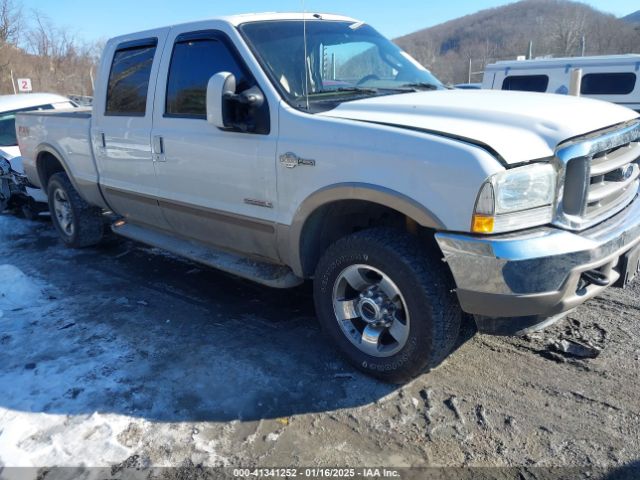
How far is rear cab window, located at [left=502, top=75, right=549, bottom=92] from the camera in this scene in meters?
12.4

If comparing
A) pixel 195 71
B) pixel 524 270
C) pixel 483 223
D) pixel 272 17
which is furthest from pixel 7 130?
pixel 524 270

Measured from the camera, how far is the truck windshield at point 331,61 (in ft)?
11.4

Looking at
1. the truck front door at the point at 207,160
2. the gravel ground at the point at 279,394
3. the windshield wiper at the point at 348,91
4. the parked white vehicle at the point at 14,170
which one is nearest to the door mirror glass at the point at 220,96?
the truck front door at the point at 207,160

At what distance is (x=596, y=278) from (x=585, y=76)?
1118 centimetres

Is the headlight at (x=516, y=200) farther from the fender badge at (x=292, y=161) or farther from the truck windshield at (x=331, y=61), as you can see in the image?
the truck windshield at (x=331, y=61)

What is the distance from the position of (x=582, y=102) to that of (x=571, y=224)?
3.52 ft

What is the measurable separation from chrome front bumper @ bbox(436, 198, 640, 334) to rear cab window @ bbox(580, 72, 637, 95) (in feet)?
35.7

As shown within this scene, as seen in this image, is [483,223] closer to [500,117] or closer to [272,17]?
[500,117]

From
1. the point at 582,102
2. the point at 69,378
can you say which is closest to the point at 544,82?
the point at 582,102

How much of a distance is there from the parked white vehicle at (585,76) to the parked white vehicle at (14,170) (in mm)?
10178

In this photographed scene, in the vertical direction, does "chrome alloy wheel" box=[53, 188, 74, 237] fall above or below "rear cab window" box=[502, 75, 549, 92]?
below

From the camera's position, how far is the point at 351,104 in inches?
127

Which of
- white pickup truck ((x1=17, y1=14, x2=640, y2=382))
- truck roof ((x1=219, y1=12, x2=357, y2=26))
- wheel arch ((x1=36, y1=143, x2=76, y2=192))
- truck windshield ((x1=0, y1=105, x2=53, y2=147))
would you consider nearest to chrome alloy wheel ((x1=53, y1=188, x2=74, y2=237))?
wheel arch ((x1=36, y1=143, x2=76, y2=192))

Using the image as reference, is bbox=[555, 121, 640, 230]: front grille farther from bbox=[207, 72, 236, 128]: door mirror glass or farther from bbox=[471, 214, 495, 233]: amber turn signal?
bbox=[207, 72, 236, 128]: door mirror glass
